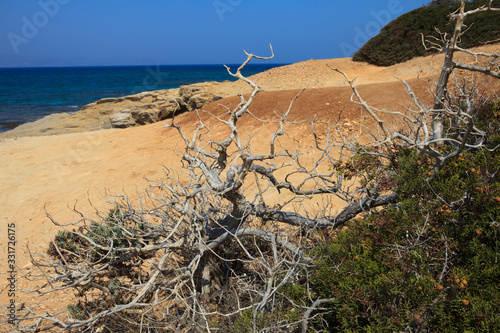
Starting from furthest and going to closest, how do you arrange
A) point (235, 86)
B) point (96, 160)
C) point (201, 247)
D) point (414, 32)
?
point (414, 32) < point (235, 86) < point (96, 160) < point (201, 247)

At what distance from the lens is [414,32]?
18.4 meters

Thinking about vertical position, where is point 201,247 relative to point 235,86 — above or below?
below

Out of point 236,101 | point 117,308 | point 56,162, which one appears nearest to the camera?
point 117,308

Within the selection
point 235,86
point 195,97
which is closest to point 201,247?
point 195,97

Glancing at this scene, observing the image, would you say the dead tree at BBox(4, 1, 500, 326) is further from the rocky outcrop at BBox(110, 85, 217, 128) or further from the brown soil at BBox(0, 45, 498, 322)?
the rocky outcrop at BBox(110, 85, 217, 128)

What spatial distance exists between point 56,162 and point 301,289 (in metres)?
9.38

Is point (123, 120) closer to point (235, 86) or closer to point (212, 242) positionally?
point (235, 86)

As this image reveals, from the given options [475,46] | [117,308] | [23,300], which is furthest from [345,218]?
[475,46]

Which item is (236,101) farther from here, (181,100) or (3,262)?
(3,262)

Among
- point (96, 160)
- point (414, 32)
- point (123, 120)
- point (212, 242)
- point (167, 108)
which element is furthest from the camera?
point (414, 32)

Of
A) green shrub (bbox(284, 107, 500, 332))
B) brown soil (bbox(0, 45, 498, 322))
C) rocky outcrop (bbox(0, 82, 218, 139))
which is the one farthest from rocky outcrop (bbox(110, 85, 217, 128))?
green shrub (bbox(284, 107, 500, 332))

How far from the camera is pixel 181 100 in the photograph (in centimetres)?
1431

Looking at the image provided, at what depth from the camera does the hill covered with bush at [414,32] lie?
52.9ft

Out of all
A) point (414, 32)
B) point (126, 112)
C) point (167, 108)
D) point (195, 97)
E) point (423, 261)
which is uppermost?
point (414, 32)
